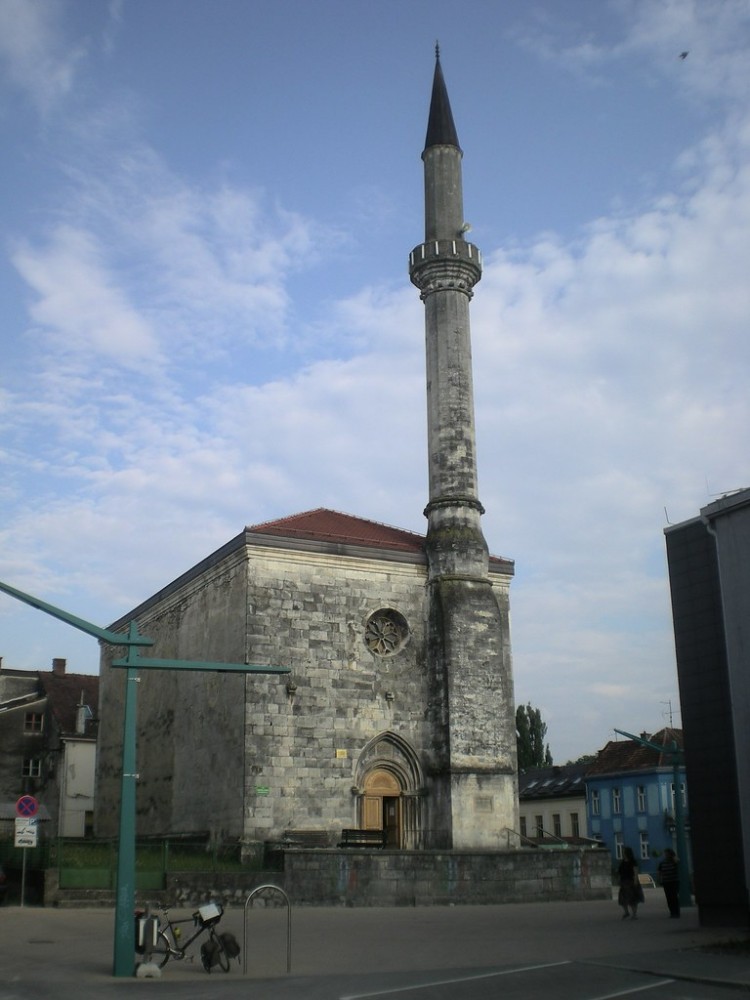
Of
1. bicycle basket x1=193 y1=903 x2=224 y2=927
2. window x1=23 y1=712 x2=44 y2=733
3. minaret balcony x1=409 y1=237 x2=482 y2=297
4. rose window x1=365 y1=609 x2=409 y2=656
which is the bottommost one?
bicycle basket x1=193 y1=903 x2=224 y2=927

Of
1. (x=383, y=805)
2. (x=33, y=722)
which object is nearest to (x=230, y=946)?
(x=383, y=805)

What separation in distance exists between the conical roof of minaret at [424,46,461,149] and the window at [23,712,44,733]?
2888cm

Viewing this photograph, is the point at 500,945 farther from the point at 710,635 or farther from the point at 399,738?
the point at 399,738

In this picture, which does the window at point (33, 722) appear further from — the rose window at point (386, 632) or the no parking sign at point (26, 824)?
the no parking sign at point (26, 824)

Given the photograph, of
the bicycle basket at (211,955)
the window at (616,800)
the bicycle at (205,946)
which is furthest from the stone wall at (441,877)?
the window at (616,800)

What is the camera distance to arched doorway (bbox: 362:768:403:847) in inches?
1048

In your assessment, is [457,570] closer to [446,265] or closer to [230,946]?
[446,265]

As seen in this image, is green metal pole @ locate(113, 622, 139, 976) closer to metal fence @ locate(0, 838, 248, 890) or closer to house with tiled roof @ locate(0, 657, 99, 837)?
metal fence @ locate(0, 838, 248, 890)

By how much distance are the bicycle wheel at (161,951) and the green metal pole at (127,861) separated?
439 mm

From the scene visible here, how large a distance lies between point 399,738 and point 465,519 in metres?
6.05

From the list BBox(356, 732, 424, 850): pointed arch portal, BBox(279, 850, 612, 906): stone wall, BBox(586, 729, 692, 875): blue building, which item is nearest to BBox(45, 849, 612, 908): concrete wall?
BBox(279, 850, 612, 906): stone wall

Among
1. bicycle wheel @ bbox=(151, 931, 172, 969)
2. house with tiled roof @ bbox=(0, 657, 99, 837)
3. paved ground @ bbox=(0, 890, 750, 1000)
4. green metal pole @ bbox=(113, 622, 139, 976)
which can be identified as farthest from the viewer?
house with tiled roof @ bbox=(0, 657, 99, 837)

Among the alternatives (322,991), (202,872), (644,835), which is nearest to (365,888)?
(202,872)

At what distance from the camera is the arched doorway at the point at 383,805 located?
26625 millimetres
